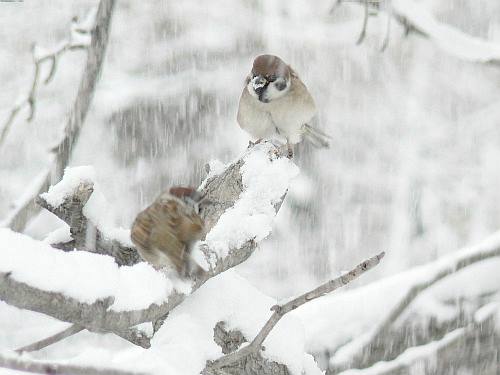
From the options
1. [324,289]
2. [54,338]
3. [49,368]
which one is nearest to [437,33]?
[324,289]

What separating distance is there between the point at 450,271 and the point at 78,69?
16.7 feet

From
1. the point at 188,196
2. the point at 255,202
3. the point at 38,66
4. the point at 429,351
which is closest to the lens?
the point at 188,196

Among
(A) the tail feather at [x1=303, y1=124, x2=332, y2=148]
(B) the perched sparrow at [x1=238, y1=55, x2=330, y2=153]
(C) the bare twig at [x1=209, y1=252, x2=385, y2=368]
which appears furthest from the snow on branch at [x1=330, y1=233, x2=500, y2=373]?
(C) the bare twig at [x1=209, y1=252, x2=385, y2=368]

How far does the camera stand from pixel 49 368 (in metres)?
1.25

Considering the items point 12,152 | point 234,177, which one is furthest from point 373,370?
point 12,152

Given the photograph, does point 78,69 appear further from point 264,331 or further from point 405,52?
point 264,331

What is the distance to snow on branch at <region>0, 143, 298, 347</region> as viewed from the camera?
1483 mm

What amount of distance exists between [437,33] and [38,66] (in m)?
2.65

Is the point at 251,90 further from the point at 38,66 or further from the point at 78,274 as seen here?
the point at 78,274

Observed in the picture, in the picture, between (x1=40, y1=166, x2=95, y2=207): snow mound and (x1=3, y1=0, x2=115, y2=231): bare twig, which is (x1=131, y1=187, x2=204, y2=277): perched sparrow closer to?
(x1=40, y1=166, x2=95, y2=207): snow mound

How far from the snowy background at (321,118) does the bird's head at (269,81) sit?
3.99 meters

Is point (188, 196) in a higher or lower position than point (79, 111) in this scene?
lower

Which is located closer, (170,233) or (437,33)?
(170,233)

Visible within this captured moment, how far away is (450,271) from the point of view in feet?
12.3
